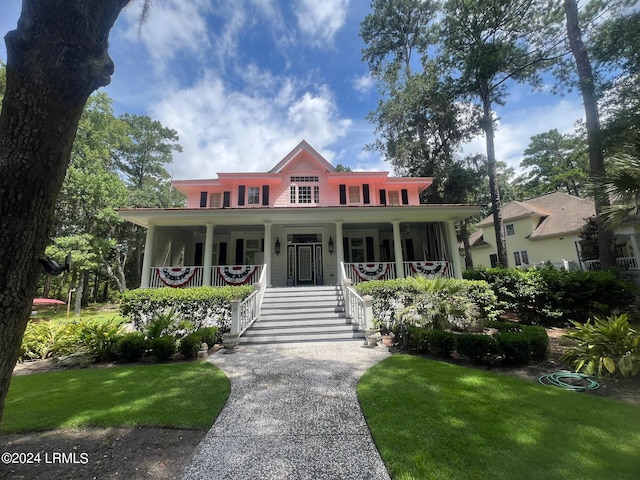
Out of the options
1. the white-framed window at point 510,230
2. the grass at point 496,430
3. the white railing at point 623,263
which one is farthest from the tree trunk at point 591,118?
the white-framed window at point 510,230

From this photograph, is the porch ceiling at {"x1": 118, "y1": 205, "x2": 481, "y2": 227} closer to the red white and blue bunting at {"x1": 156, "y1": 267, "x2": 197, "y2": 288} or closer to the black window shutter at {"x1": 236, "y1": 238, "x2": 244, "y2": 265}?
the red white and blue bunting at {"x1": 156, "y1": 267, "x2": 197, "y2": 288}

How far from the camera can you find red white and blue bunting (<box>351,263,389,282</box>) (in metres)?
11.9

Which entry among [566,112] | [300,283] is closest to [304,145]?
[300,283]

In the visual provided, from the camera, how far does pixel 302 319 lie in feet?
28.5

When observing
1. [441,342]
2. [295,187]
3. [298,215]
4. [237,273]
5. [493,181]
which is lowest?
[441,342]

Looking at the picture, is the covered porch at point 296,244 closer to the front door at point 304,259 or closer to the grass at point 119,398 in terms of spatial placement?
the front door at point 304,259

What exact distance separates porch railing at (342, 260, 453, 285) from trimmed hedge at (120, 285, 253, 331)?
511 centimetres

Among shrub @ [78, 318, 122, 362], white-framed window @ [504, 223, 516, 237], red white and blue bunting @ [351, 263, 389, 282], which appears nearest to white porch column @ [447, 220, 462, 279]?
red white and blue bunting @ [351, 263, 389, 282]

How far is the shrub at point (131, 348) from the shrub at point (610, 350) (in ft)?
29.7

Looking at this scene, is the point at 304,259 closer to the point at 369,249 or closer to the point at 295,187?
the point at 369,249

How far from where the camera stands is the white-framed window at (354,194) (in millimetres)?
15959

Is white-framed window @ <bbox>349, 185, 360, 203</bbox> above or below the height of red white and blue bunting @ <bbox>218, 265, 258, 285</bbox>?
above

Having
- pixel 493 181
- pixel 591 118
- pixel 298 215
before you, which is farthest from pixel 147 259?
pixel 591 118

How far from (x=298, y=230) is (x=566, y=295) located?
11.1 meters
